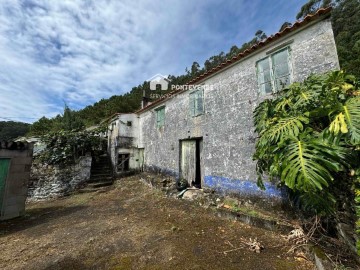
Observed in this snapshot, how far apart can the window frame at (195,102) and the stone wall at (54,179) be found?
7116 millimetres

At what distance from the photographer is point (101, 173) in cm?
1166

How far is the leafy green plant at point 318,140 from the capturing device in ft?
7.83

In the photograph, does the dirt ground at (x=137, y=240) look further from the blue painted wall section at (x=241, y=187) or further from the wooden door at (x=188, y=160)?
the wooden door at (x=188, y=160)

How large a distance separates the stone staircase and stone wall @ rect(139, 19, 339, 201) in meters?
4.74

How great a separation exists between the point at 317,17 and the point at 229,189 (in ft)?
17.1

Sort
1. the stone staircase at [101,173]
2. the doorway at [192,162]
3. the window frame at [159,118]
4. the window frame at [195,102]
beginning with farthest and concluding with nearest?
1. the stone staircase at [101,173]
2. the window frame at [159,118]
3. the doorway at [192,162]
4. the window frame at [195,102]

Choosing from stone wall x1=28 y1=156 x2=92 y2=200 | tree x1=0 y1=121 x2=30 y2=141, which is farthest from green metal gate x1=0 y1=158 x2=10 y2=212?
tree x1=0 y1=121 x2=30 y2=141

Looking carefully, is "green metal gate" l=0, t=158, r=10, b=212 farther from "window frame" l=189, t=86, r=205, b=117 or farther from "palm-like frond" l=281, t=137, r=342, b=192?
"palm-like frond" l=281, t=137, r=342, b=192

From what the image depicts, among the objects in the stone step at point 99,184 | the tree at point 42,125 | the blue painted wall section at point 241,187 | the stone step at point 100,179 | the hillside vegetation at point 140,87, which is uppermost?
the hillside vegetation at point 140,87

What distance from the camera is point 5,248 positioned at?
4410 millimetres

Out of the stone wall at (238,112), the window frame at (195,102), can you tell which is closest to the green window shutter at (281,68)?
the stone wall at (238,112)

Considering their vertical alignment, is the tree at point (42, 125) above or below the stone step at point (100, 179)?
above

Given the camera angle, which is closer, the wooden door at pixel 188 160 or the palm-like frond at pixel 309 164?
the palm-like frond at pixel 309 164

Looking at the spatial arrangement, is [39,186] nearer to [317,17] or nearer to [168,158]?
[168,158]
